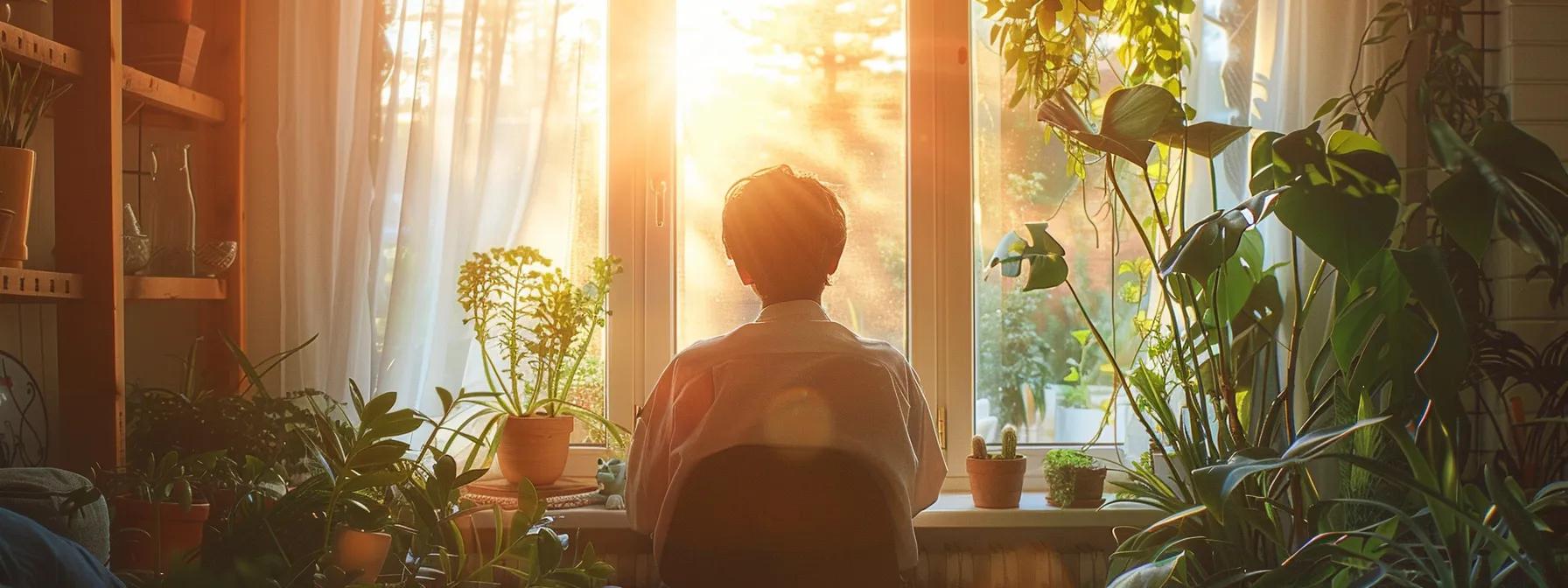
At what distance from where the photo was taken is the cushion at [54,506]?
1.27 metres

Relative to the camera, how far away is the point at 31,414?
1.98 meters

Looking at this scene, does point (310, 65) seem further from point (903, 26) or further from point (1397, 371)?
point (1397, 371)

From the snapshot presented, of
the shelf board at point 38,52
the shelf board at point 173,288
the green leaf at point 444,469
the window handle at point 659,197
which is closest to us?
the green leaf at point 444,469

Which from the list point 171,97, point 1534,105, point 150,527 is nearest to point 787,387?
→ point 150,527

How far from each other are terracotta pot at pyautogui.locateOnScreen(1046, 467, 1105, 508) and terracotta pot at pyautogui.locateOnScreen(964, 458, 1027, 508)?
3.8 inches

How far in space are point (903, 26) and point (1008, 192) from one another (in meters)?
0.47

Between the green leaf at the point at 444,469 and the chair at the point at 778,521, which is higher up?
the green leaf at the point at 444,469

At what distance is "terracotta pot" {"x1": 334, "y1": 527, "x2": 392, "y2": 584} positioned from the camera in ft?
3.31

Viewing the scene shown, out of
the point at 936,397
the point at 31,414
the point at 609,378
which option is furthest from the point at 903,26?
A: the point at 31,414

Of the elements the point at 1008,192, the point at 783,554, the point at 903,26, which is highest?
the point at 903,26

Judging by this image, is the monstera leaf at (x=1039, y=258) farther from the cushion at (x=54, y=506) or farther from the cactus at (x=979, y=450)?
the cushion at (x=54, y=506)

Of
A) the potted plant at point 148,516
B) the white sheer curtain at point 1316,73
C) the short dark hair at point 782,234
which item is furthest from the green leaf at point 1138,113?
the potted plant at point 148,516

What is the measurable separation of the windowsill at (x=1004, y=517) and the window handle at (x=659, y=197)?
69 cm

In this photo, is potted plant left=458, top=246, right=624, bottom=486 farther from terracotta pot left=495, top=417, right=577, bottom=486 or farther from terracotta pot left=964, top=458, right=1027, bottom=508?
terracotta pot left=964, top=458, right=1027, bottom=508
